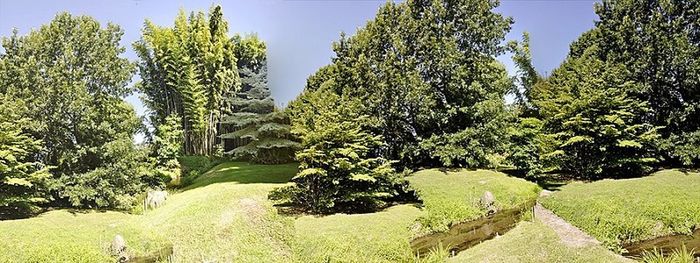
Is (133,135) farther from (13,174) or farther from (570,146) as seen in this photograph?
(570,146)

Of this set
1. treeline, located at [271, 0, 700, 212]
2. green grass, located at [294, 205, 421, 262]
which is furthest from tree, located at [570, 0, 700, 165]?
green grass, located at [294, 205, 421, 262]

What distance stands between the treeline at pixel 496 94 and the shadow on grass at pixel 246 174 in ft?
9.91

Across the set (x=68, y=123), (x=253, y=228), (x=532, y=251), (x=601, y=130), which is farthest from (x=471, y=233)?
(x=68, y=123)

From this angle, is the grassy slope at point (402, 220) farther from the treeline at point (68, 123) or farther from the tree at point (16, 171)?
the tree at point (16, 171)

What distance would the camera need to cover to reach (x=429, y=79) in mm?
17016

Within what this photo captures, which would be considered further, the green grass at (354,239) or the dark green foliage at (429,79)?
the dark green foliage at (429,79)

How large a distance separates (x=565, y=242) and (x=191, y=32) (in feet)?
71.6

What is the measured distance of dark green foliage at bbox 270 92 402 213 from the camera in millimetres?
12633

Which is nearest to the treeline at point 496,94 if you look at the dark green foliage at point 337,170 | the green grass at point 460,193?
the dark green foliage at point 337,170

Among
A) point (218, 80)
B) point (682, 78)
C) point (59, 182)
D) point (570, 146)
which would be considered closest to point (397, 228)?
point (570, 146)

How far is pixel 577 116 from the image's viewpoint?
15.1 meters

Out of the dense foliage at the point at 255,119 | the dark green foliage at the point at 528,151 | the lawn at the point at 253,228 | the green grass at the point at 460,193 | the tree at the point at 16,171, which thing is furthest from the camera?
the dense foliage at the point at 255,119

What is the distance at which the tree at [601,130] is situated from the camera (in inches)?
595

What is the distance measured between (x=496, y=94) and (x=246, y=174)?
1031 cm
